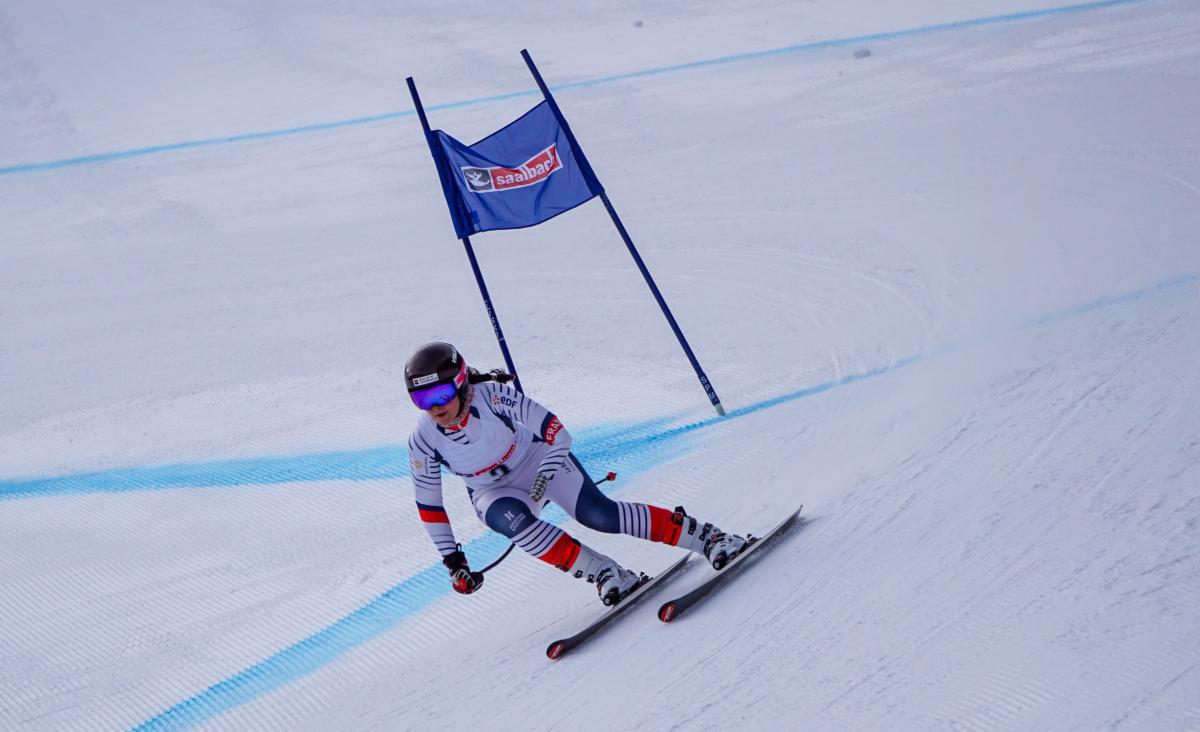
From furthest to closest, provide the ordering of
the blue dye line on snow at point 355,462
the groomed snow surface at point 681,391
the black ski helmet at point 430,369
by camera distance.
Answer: the blue dye line on snow at point 355,462, the black ski helmet at point 430,369, the groomed snow surface at point 681,391

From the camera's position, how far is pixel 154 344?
809 centimetres

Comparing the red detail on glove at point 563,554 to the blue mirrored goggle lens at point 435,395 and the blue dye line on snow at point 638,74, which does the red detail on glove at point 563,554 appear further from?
the blue dye line on snow at point 638,74

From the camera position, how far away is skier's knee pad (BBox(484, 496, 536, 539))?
12.7ft

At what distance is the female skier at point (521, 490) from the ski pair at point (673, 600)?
0.03m

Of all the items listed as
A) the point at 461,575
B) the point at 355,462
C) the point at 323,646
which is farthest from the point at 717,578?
the point at 355,462

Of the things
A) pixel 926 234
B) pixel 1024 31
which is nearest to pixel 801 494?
pixel 926 234

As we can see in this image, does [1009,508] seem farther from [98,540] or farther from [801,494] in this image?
[98,540]

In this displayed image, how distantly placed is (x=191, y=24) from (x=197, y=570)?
13313 mm

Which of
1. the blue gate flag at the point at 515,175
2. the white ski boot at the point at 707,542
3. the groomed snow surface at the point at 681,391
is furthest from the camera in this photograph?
the blue gate flag at the point at 515,175

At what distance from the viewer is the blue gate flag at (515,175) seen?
536cm

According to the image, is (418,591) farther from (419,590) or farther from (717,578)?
(717,578)

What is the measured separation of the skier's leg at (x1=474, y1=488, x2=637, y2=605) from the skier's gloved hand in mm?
63

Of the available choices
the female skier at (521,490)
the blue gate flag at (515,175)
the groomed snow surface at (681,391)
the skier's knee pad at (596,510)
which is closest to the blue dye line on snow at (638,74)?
the groomed snow surface at (681,391)

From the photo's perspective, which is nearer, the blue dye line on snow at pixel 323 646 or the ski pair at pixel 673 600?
the ski pair at pixel 673 600
